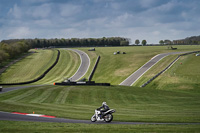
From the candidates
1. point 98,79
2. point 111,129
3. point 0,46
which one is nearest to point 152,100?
point 111,129

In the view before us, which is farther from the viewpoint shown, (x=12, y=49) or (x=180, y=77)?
(x=12, y=49)

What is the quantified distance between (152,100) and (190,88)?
2642 cm

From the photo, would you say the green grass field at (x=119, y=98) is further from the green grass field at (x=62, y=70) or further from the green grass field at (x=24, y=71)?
the green grass field at (x=24, y=71)

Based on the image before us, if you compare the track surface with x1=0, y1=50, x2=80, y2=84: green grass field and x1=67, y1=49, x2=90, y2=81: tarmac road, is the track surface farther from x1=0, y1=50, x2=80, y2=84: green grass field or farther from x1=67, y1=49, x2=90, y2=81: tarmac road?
x1=0, y1=50, x2=80, y2=84: green grass field

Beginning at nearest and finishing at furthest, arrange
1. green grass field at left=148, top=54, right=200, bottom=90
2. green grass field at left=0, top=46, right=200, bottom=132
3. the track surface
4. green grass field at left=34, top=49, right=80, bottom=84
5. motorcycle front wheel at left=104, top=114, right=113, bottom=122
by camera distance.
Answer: green grass field at left=0, top=46, right=200, bottom=132 → motorcycle front wheel at left=104, top=114, right=113, bottom=122 → green grass field at left=148, top=54, right=200, bottom=90 → the track surface → green grass field at left=34, top=49, right=80, bottom=84

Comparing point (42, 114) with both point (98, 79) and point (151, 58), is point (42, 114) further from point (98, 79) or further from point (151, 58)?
point (151, 58)

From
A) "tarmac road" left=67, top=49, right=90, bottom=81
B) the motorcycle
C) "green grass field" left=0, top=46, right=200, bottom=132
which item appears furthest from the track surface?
the motorcycle

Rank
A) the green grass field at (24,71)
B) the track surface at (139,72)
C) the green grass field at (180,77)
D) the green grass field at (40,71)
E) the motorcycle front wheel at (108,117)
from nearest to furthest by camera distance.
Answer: the motorcycle front wheel at (108,117)
the green grass field at (180,77)
the track surface at (139,72)
the green grass field at (40,71)
the green grass field at (24,71)

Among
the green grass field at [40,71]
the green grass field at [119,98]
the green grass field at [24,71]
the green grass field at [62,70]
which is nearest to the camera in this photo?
the green grass field at [119,98]

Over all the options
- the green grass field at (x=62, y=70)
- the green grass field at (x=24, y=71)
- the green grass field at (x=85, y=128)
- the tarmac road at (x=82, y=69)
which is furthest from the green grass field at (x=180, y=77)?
the green grass field at (x=24, y=71)

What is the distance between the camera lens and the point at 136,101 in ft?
146

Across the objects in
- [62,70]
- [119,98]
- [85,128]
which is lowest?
[62,70]

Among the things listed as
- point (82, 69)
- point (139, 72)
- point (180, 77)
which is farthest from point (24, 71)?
point (180, 77)

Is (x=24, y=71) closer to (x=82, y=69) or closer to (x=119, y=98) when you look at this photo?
(x=82, y=69)
